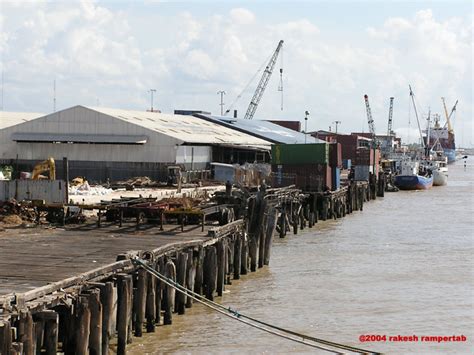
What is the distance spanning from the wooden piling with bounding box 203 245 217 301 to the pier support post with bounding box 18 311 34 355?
10.7m

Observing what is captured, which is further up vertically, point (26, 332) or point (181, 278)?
point (26, 332)

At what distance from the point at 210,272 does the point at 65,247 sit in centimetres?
473

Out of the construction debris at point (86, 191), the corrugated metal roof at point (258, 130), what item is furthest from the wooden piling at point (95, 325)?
the corrugated metal roof at point (258, 130)

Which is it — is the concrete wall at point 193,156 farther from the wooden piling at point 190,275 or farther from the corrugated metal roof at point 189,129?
the wooden piling at point 190,275

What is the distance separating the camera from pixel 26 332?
16.3 metres

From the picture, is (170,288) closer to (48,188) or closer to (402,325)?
(402,325)

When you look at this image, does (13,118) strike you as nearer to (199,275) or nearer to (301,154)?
(301,154)

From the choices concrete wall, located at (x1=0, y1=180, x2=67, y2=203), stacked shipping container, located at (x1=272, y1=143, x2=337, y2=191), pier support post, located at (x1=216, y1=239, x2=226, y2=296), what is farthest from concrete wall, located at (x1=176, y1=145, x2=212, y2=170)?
pier support post, located at (x1=216, y1=239, x2=226, y2=296)

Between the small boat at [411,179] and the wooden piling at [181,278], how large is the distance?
81887 mm

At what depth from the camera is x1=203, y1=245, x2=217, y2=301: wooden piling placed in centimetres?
2681

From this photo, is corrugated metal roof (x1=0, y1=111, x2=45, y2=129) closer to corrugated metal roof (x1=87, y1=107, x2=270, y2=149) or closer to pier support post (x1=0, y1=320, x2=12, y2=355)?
corrugated metal roof (x1=87, y1=107, x2=270, y2=149)

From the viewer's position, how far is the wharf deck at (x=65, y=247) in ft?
70.6

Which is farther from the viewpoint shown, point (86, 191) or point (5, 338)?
point (86, 191)

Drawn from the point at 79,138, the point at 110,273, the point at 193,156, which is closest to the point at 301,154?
the point at 193,156
